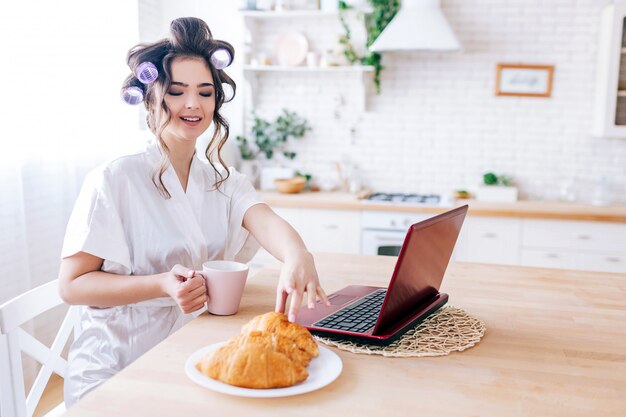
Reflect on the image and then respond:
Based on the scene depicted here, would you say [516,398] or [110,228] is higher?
[110,228]

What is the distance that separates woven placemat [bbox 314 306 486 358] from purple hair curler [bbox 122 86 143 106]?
0.81 m

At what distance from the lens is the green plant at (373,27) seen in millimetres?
4008

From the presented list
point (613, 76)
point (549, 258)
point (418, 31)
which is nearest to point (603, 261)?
point (549, 258)

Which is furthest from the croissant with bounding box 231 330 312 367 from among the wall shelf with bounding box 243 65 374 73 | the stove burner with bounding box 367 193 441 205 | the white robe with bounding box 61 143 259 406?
the wall shelf with bounding box 243 65 374 73

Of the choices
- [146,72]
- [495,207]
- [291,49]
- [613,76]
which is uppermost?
[291,49]

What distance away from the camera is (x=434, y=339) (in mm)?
1253

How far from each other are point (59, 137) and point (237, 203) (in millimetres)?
1529

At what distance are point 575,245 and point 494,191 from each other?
25.5 inches

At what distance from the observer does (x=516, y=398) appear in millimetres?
1001

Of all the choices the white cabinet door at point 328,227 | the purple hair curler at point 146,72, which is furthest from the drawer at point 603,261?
the purple hair curler at point 146,72

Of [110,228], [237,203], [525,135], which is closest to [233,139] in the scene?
[525,135]

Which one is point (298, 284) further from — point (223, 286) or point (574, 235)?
point (574, 235)

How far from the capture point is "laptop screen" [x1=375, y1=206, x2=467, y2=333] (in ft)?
3.81

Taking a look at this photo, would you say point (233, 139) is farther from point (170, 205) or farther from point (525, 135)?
point (170, 205)
